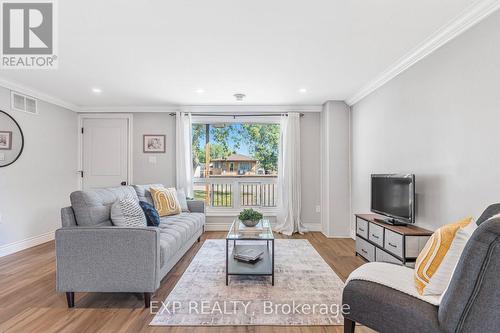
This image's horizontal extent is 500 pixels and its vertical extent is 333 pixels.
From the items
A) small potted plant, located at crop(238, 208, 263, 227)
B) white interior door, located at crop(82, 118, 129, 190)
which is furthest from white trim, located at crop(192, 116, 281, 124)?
small potted plant, located at crop(238, 208, 263, 227)

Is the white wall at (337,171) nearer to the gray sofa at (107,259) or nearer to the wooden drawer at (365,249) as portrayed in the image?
the wooden drawer at (365,249)

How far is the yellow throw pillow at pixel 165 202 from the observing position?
3.59m

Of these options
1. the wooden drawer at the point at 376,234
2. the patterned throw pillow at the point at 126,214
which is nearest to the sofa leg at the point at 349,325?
the wooden drawer at the point at 376,234

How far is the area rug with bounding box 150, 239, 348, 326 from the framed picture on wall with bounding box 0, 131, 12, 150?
3019 millimetres

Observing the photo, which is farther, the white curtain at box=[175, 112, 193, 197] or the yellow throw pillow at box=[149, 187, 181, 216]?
the white curtain at box=[175, 112, 193, 197]

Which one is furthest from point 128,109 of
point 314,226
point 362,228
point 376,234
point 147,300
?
point 376,234

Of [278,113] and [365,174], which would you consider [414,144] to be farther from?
[278,113]

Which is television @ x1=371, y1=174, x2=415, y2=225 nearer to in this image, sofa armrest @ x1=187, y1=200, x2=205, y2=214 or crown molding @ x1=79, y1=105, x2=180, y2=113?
sofa armrest @ x1=187, y1=200, x2=205, y2=214

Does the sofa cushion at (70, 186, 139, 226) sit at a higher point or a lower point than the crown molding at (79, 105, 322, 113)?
lower

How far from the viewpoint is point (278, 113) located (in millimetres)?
4805

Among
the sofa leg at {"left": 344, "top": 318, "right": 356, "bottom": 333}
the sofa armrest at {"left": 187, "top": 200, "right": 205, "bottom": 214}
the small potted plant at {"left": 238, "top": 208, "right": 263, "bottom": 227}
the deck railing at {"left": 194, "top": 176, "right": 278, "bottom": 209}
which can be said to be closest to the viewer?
the sofa leg at {"left": 344, "top": 318, "right": 356, "bottom": 333}

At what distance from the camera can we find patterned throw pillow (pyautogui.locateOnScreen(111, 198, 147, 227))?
2.46 meters

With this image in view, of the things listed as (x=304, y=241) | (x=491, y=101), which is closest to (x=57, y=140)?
(x=304, y=241)

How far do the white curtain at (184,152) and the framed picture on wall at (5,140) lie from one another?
2314 mm
